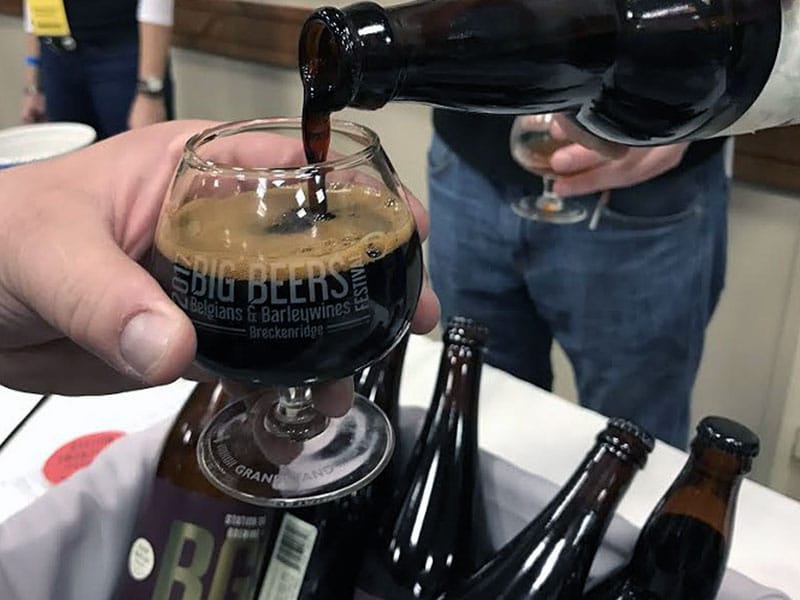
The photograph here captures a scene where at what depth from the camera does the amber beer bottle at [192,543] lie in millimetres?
539

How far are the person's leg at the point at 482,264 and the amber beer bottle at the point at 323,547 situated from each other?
33cm

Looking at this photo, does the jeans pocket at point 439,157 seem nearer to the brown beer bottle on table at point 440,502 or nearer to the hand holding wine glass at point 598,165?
the hand holding wine glass at point 598,165

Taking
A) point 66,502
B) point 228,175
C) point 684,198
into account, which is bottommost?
point 66,502

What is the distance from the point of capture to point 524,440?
670 mm

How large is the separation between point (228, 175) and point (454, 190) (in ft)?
1.74

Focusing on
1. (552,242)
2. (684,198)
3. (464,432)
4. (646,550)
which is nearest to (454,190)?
(552,242)

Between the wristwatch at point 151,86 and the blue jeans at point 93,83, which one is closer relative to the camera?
the wristwatch at point 151,86

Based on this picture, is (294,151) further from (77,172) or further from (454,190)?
(454,190)

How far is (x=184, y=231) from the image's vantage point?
0.42 m

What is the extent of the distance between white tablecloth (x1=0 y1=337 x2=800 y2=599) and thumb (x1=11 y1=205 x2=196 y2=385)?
25cm

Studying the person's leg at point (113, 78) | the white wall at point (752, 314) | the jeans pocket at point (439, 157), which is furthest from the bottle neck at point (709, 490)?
the person's leg at point (113, 78)

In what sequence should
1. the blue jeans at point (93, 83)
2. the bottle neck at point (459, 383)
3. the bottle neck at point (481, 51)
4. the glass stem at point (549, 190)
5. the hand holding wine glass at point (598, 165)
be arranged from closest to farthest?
the bottle neck at point (481, 51) → the bottle neck at point (459, 383) → the hand holding wine glass at point (598, 165) → the glass stem at point (549, 190) → the blue jeans at point (93, 83)

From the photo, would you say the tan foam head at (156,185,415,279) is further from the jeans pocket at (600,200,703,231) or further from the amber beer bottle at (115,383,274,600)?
the jeans pocket at (600,200,703,231)

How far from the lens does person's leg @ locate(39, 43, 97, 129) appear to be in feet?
4.83
